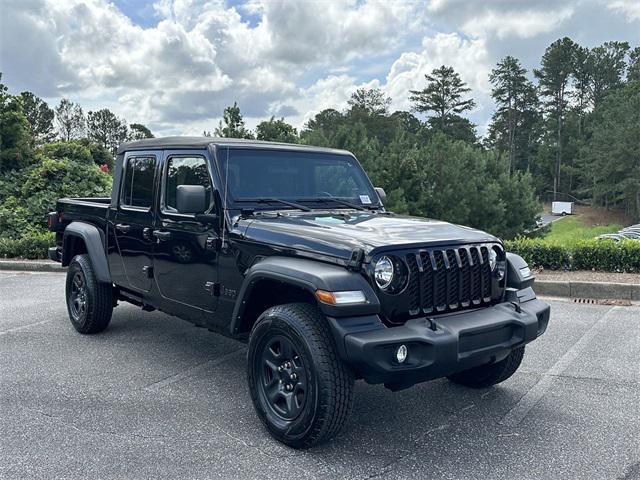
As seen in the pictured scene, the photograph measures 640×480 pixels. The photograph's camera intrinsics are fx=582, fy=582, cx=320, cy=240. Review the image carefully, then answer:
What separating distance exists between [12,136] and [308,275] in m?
15.5

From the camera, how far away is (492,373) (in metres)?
4.37

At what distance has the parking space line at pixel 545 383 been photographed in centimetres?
400

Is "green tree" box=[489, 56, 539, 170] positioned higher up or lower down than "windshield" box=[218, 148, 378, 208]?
higher up

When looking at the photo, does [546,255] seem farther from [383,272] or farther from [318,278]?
[318,278]

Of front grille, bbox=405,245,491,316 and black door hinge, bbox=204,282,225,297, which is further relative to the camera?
black door hinge, bbox=204,282,225,297

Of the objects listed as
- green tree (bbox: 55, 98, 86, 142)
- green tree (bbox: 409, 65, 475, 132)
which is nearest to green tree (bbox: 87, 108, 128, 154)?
green tree (bbox: 55, 98, 86, 142)

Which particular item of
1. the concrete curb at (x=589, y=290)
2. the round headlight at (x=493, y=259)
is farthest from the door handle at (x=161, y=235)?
the concrete curb at (x=589, y=290)

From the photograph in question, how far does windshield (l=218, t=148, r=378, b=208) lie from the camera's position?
4.38 metres

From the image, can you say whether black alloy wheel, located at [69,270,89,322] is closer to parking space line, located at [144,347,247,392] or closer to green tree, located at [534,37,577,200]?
parking space line, located at [144,347,247,392]

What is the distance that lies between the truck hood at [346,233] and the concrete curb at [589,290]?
14.5 ft

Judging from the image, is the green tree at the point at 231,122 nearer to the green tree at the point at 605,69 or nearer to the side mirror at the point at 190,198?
the side mirror at the point at 190,198

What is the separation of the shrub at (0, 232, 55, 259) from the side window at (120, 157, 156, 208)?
282 inches

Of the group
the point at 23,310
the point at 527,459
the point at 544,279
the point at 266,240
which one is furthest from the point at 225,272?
the point at 544,279

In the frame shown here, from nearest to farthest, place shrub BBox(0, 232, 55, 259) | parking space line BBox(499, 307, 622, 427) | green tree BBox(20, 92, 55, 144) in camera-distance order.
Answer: parking space line BBox(499, 307, 622, 427), shrub BBox(0, 232, 55, 259), green tree BBox(20, 92, 55, 144)
